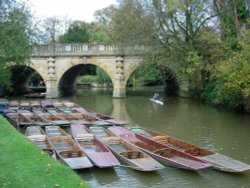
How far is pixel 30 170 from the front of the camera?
350 inches

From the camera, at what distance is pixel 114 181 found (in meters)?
10.3

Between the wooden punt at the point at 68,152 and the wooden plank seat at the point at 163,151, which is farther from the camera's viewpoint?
the wooden plank seat at the point at 163,151

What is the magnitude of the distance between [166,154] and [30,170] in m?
4.42

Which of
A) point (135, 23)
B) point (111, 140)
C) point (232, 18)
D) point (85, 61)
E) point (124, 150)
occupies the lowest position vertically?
point (124, 150)

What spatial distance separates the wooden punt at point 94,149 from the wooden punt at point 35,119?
2.60m

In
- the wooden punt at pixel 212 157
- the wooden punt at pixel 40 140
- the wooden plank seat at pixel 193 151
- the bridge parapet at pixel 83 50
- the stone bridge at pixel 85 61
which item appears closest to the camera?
the wooden punt at pixel 212 157

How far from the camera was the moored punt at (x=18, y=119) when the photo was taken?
59.9 feet

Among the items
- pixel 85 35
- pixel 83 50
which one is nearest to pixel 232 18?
pixel 83 50

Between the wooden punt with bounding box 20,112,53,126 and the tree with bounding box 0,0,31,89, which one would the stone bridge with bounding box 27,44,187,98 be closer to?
the wooden punt with bounding box 20,112,53,126

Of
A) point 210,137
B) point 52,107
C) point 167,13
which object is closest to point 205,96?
point 167,13

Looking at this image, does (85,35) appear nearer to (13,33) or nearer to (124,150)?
(13,33)

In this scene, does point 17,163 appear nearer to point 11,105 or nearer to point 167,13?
point 11,105

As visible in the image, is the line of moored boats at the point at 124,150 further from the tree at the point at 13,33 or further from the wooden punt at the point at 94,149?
the tree at the point at 13,33

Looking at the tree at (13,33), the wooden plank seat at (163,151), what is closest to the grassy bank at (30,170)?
the wooden plank seat at (163,151)
